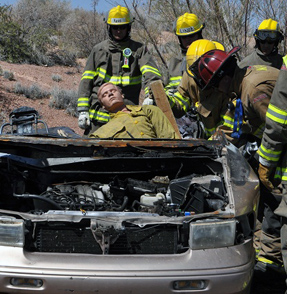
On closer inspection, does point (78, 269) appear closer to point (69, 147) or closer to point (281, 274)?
point (69, 147)

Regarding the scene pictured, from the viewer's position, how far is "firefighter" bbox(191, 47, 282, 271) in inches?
189

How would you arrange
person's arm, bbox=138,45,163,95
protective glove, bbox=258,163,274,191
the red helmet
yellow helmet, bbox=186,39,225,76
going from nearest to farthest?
1. protective glove, bbox=258,163,274,191
2. the red helmet
3. yellow helmet, bbox=186,39,225,76
4. person's arm, bbox=138,45,163,95

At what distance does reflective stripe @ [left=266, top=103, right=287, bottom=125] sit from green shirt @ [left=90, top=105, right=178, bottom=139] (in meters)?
1.78

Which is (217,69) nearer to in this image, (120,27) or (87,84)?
(120,27)

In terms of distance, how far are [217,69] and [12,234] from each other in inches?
103

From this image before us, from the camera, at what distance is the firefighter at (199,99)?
5527mm

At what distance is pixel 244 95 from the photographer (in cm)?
479

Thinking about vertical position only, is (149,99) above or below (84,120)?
above

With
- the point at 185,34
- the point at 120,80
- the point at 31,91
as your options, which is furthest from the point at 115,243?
the point at 31,91

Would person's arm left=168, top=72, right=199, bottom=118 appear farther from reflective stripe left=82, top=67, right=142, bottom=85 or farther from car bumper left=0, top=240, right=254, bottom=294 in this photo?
car bumper left=0, top=240, right=254, bottom=294

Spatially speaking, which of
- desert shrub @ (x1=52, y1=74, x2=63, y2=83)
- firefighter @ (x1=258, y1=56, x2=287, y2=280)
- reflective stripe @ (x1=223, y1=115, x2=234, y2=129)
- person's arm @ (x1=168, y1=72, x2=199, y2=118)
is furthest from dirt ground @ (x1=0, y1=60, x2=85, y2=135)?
firefighter @ (x1=258, y1=56, x2=287, y2=280)

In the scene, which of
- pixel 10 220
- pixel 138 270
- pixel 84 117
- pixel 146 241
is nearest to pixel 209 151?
pixel 146 241

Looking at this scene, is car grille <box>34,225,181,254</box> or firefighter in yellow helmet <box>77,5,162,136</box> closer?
car grille <box>34,225,181,254</box>

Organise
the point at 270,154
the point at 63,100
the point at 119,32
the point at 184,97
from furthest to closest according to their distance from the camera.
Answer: the point at 63,100 → the point at 119,32 → the point at 184,97 → the point at 270,154
